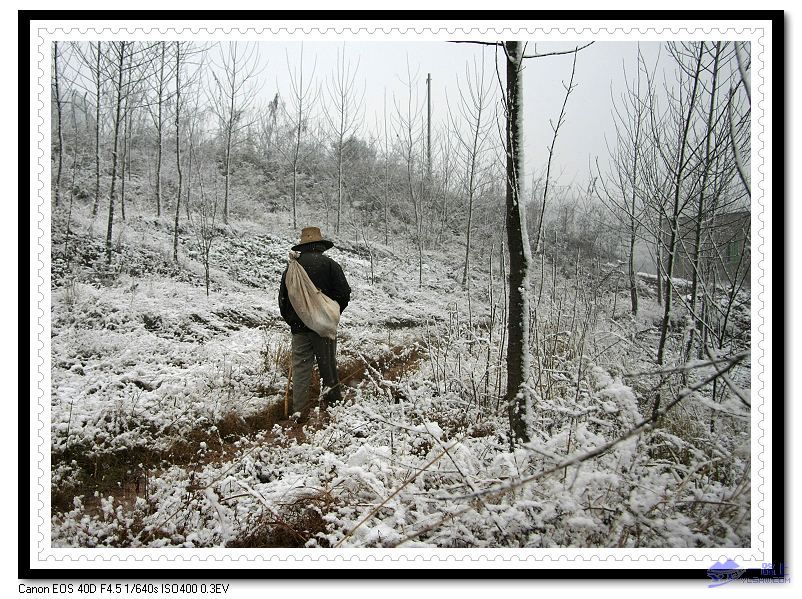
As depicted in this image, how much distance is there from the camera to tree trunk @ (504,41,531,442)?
104 inches

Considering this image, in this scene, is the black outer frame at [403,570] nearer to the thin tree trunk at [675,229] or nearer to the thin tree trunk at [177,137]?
the thin tree trunk at [675,229]

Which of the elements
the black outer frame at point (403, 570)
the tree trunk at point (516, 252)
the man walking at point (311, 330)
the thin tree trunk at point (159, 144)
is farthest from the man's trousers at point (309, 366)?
the thin tree trunk at point (159, 144)

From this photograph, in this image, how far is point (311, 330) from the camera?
3.68m

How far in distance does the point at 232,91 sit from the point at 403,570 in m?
5.29

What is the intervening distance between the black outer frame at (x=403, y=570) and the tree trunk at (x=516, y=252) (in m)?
0.47

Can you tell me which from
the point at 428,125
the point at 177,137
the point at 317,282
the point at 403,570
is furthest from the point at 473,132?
the point at 177,137

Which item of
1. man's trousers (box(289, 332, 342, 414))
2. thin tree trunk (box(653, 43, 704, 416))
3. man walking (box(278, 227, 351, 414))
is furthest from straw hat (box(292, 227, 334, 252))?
thin tree trunk (box(653, 43, 704, 416))

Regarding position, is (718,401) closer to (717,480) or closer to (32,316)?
(717,480)

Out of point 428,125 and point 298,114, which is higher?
point 298,114

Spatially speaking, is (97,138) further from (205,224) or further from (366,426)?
(366,426)

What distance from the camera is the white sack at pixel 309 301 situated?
3600 mm

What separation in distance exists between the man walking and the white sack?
45 mm

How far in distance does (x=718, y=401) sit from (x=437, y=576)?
2232mm

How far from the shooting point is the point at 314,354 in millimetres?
3766
